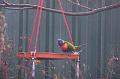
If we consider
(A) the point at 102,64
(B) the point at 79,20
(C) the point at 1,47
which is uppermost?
(B) the point at 79,20

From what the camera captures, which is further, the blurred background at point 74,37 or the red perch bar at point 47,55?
the blurred background at point 74,37

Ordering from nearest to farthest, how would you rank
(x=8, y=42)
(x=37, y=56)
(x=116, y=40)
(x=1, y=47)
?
(x=37, y=56) → (x=1, y=47) → (x=8, y=42) → (x=116, y=40)

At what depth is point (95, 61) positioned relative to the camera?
205 inches

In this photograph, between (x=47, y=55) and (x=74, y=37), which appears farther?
(x=74, y=37)

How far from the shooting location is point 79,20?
5.30m

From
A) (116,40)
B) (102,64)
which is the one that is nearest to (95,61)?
(102,64)

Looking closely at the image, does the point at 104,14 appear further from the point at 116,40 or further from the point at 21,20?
the point at 21,20

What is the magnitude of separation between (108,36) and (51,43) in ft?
2.95

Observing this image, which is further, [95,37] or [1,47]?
[95,37]

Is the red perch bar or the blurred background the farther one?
the blurred background

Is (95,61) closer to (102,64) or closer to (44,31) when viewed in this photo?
(102,64)

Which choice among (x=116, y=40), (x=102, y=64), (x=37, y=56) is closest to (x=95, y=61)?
(x=102, y=64)

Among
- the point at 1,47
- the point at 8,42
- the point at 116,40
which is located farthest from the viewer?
the point at 116,40

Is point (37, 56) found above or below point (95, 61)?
above
